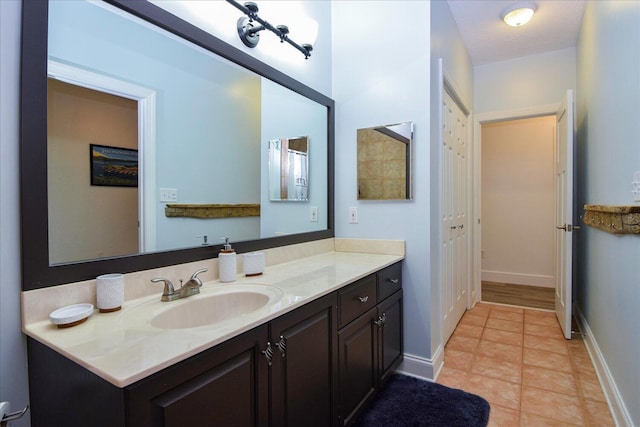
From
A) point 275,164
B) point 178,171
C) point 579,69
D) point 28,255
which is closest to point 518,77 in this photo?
point 579,69

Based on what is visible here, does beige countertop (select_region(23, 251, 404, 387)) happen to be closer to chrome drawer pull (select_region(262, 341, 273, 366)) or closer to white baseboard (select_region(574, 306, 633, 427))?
chrome drawer pull (select_region(262, 341, 273, 366))

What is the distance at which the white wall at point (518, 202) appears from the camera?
4.25m

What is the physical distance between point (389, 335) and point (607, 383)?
4.11 ft

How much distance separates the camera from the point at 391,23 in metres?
2.14

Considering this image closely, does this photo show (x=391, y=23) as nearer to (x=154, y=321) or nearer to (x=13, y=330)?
(x=154, y=321)

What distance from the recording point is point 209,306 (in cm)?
129

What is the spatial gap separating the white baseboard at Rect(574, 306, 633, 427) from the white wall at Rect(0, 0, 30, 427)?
2.36m

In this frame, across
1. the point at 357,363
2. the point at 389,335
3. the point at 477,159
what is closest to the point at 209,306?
the point at 357,363

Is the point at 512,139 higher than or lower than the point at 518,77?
lower

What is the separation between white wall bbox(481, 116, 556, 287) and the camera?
4246 millimetres

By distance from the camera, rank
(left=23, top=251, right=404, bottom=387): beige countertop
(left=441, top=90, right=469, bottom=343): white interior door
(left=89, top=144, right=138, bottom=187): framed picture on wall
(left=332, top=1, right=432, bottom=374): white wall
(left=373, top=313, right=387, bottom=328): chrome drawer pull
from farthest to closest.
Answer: (left=441, top=90, right=469, bottom=343): white interior door, (left=332, top=1, right=432, bottom=374): white wall, (left=373, top=313, right=387, bottom=328): chrome drawer pull, (left=89, top=144, right=138, bottom=187): framed picture on wall, (left=23, top=251, right=404, bottom=387): beige countertop

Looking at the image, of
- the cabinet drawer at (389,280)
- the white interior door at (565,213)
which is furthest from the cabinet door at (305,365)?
the white interior door at (565,213)

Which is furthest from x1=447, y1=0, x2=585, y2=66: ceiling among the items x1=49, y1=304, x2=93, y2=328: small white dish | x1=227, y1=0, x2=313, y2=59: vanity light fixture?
x1=49, y1=304, x2=93, y2=328: small white dish

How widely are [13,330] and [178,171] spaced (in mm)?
770
